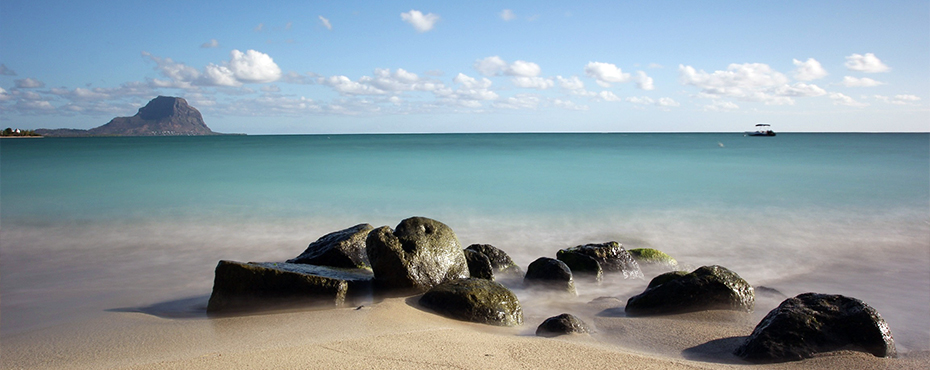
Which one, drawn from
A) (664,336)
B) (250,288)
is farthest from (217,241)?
(664,336)

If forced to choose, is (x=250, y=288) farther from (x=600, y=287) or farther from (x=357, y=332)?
(x=600, y=287)

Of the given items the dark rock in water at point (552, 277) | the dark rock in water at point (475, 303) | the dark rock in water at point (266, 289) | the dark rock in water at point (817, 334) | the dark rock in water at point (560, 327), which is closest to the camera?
the dark rock in water at point (817, 334)

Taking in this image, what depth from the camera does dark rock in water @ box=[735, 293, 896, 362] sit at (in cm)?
390

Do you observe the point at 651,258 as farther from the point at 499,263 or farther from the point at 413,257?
the point at 413,257

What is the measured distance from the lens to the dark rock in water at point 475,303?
4789mm

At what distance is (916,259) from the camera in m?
8.47

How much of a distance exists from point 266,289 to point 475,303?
2047mm

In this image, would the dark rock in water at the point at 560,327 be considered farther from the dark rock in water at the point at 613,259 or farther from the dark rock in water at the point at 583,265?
the dark rock in water at the point at 613,259

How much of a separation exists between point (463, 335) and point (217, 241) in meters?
6.89

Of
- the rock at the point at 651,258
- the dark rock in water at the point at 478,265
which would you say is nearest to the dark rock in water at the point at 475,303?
the dark rock in water at the point at 478,265

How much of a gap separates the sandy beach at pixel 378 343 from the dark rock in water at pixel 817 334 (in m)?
0.08

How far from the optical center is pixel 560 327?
4.47 m

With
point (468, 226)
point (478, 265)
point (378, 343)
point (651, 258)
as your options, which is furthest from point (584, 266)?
point (468, 226)

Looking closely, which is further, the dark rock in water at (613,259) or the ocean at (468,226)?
the dark rock in water at (613,259)
